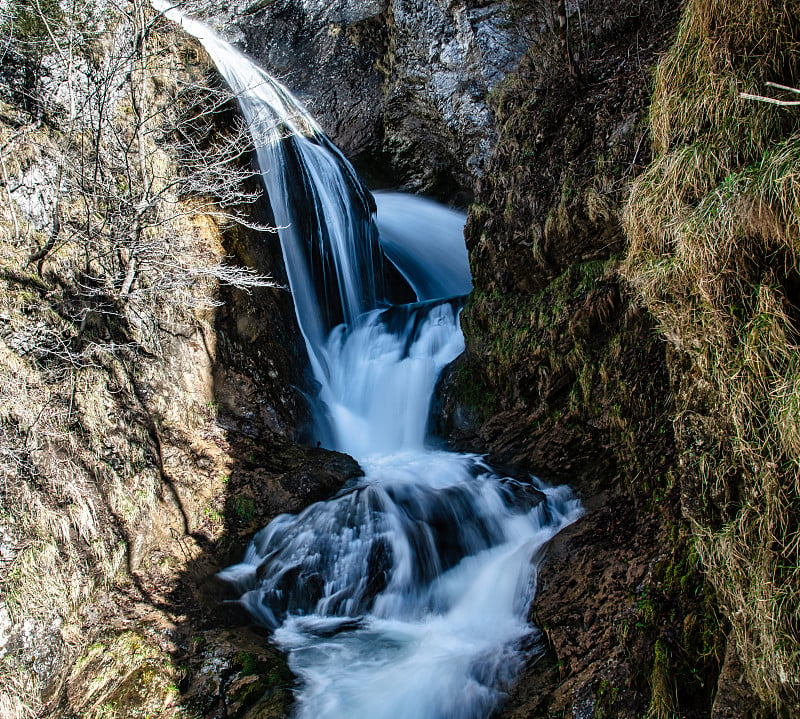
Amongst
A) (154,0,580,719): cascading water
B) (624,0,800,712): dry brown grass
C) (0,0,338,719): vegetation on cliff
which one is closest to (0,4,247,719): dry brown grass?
(0,0,338,719): vegetation on cliff

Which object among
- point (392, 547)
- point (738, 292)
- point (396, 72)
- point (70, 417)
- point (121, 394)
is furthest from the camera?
point (396, 72)

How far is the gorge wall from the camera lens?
2672 millimetres

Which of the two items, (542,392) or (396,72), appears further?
(396,72)

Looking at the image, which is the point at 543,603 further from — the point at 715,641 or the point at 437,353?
the point at 437,353

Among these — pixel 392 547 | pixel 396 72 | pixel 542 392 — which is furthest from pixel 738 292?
pixel 396 72

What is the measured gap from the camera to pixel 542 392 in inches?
241

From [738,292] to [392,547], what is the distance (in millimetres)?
3619

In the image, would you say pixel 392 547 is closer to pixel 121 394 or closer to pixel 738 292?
pixel 121 394

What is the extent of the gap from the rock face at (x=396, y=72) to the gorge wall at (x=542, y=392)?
277 centimetres

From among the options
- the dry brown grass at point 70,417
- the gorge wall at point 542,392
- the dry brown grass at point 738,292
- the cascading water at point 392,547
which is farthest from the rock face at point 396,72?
the dry brown grass at point 738,292

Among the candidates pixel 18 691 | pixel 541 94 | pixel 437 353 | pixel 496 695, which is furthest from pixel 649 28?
pixel 18 691

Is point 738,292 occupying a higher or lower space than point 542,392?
higher

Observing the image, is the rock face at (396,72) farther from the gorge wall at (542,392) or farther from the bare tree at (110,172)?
the bare tree at (110,172)

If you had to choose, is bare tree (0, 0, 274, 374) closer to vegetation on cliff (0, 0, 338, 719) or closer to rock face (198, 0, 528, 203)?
vegetation on cliff (0, 0, 338, 719)
